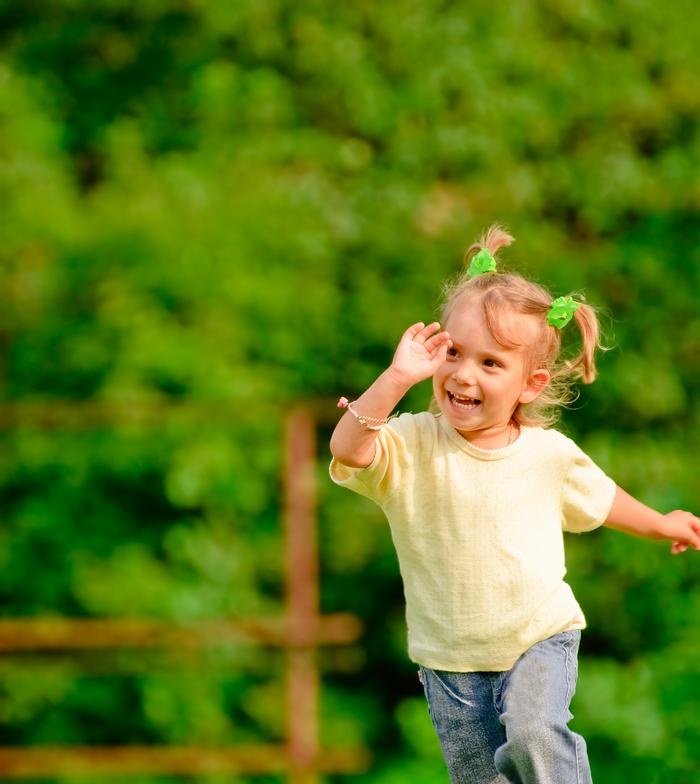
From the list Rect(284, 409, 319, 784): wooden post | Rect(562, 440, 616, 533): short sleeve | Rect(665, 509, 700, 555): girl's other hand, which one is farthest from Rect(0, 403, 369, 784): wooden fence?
Answer: Rect(562, 440, 616, 533): short sleeve

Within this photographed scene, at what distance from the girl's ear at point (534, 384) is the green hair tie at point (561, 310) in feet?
0.30

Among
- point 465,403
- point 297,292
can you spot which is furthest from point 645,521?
point 297,292

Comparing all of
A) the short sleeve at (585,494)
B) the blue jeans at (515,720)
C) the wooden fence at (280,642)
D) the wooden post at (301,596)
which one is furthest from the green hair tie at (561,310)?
the wooden post at (301,596)

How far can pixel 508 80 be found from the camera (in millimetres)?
7078

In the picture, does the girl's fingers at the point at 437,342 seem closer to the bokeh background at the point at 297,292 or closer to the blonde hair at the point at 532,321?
the blonde hair at the point at 532,321

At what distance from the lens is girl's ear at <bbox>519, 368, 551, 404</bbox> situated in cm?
243

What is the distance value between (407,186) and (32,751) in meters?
3.38

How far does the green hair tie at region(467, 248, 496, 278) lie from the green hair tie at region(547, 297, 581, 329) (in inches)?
5.5

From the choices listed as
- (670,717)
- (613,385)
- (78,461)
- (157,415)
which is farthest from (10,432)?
(670,717)

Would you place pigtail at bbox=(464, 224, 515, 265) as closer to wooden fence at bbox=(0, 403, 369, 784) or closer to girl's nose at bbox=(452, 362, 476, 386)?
girl's nose at bbox=(452, 362, 476, 386)

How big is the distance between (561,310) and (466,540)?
0.42 m

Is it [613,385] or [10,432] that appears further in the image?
[10,432]

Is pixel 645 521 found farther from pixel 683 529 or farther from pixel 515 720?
pixel 515 720

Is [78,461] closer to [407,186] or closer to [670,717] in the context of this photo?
[407,186]
